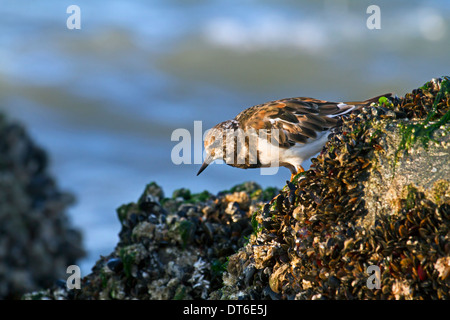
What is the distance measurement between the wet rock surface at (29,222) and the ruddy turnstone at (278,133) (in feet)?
20.7

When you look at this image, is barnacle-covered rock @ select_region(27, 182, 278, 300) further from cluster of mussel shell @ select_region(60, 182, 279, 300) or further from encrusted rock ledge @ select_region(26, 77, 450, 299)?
encrusted rock ledge @ select_region(26, 77, 450, 299)

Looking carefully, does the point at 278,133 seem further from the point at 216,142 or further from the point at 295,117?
the point at 216,142

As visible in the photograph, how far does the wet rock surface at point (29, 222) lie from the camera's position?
11625 millimetres

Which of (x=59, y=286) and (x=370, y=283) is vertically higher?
(x=370, y=283)

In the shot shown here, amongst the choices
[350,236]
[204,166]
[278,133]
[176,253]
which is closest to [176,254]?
[176,253]

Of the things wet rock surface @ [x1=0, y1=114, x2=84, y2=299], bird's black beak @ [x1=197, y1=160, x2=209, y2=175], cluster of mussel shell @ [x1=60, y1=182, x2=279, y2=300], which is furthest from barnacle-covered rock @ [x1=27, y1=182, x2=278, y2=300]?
wet rock surface @ [x1=0, y1=114, x2=84, y2=299]

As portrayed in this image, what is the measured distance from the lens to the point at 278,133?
7582 millimetres

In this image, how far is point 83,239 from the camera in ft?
43.5

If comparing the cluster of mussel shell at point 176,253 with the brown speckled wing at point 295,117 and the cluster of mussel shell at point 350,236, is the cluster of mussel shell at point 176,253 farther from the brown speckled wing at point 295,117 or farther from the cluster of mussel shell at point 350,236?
the cluster of mussel shell at point 350,236

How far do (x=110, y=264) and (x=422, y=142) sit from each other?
5.84m

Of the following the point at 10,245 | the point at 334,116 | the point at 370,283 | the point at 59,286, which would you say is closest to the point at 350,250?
the point at 370,283

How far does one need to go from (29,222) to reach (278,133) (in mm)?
8145

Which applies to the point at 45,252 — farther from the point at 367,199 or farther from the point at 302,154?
the point at 367,199

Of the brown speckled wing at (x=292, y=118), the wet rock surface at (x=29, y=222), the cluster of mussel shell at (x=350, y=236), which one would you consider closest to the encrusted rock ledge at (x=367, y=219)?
the cluster of mussel shell at (x=350, y=236)
